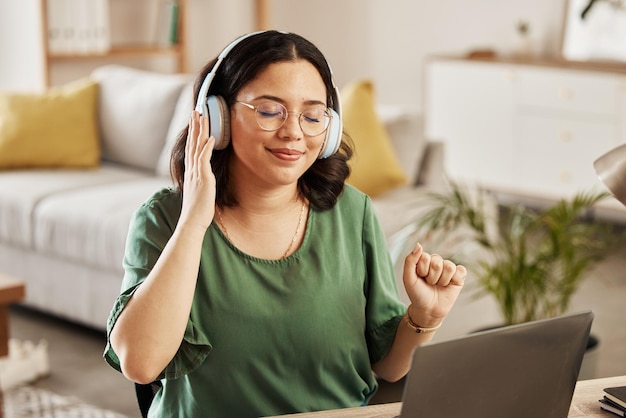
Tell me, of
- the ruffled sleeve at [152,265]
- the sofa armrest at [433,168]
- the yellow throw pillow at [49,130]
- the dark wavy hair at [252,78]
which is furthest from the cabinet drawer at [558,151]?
the ruffled sleeve at [152,265]

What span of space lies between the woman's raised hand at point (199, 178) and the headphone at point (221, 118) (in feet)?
0.07

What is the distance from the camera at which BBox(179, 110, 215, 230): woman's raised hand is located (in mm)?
1524

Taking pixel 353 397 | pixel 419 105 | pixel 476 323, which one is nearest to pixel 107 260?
pixel 476 323

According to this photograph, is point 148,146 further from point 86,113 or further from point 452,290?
point 452,290

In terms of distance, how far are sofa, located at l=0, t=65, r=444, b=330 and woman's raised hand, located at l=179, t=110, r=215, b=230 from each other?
4.84ft

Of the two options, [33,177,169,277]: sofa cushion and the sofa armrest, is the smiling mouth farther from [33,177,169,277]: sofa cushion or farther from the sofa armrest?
the sofa armrest

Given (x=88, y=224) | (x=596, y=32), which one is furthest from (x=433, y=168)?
(x=596, y=32)

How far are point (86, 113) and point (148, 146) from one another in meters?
0.31

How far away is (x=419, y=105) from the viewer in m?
6.25

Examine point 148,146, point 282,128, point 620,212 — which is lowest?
point 620,212

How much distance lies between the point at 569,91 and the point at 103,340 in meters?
2.65

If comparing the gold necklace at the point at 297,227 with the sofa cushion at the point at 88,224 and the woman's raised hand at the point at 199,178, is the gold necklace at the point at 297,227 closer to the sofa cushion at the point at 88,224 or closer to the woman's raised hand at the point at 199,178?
the woman's raised hand at the point at 199,178

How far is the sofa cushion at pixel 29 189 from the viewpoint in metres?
3.97

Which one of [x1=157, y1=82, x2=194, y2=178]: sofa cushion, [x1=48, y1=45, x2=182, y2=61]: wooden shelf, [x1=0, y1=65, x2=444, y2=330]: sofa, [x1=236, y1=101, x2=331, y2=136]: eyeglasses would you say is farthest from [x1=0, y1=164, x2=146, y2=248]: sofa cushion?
[x1=236, y1=101, x2=331, y2=136]: eyeglasses
